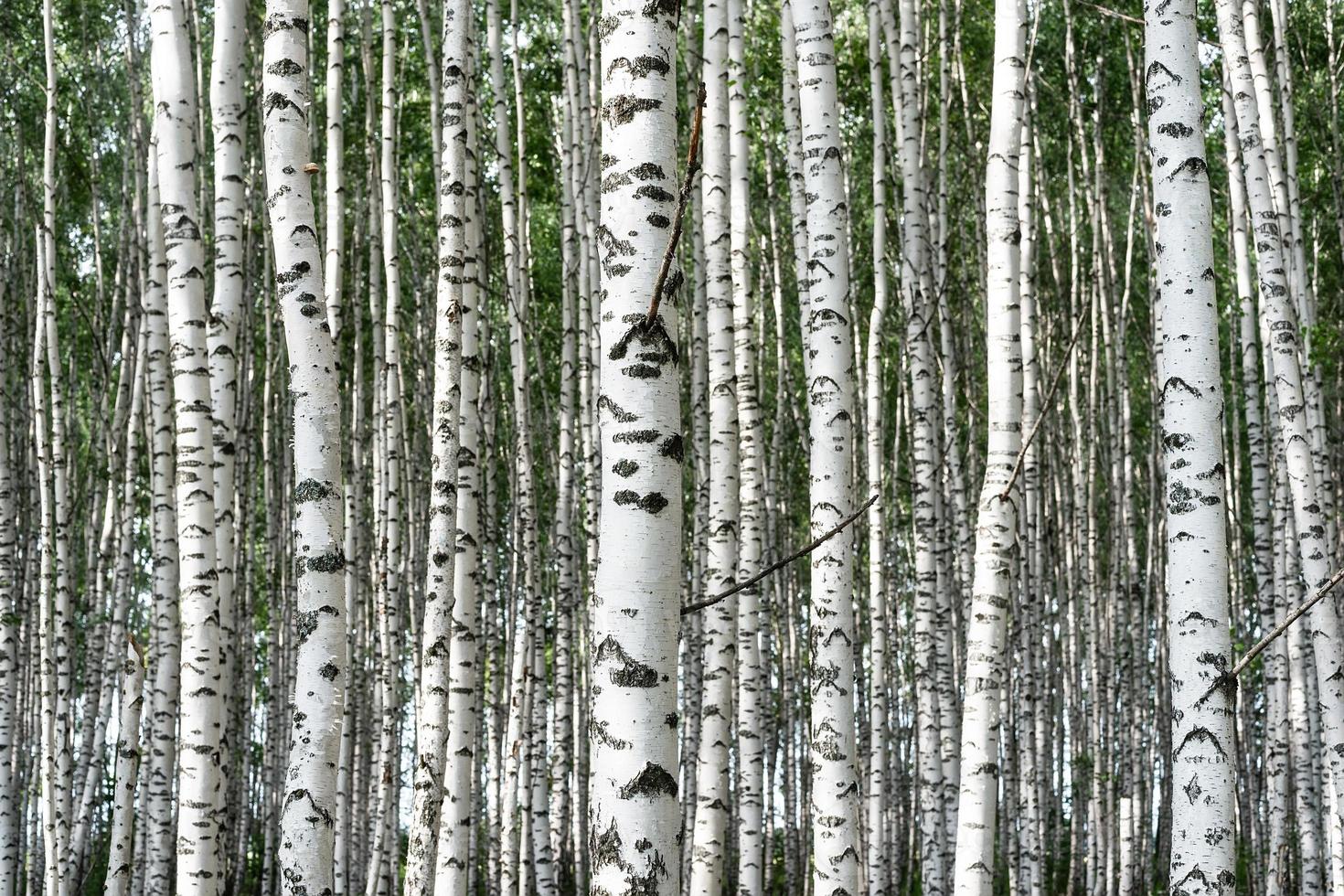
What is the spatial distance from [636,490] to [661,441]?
11 cm

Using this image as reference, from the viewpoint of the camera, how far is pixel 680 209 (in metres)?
2.21

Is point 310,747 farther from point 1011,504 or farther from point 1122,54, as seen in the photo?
point 1122,54

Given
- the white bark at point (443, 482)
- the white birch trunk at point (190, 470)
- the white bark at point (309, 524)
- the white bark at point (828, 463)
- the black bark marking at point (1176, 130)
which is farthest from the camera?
the white bark at point (443, 482)

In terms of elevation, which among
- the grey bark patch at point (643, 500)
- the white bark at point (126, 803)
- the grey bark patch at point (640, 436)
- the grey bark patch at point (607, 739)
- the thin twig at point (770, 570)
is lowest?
the white bark at point (126, 803)

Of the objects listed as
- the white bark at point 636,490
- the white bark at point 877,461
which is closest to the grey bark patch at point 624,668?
the white bark at point 636,490

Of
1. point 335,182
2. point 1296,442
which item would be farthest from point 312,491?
point 1296,442

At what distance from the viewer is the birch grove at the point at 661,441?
10.3ft

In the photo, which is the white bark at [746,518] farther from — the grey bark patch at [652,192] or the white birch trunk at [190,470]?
Answer: the grey bark patch at [652,192]

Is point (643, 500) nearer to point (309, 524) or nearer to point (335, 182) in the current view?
point (309, 524)

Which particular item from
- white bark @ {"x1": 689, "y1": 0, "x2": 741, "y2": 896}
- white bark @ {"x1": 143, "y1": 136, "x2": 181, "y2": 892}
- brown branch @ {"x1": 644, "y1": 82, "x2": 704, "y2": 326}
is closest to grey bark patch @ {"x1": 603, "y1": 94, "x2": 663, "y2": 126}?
brown branch @ {"x1": 644, "y1": 82, "x2": 704, "y2": 326}

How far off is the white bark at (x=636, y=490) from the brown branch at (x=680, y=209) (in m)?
0.06

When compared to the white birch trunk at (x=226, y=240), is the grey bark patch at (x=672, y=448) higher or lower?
lower

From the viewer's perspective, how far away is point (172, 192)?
430 cm

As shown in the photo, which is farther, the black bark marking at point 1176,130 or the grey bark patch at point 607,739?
the black bark marking at point 1176,130
